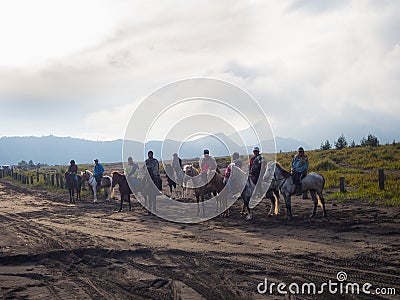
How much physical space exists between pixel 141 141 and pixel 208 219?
154 inches

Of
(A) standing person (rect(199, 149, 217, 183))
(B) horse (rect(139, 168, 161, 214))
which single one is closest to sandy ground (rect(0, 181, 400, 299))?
(A) standing person (rect(199, 149, 217, 183))

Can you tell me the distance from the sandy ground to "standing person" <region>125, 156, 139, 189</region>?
333cm

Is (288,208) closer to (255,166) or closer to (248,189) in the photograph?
(248,189)

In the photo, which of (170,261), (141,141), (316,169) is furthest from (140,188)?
(316,169)

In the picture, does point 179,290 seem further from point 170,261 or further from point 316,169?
point 316,169

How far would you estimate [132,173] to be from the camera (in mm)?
18469

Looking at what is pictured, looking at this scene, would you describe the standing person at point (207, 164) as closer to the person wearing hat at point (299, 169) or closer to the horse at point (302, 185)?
the horse at point (302, 185)

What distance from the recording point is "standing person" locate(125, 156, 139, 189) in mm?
18344

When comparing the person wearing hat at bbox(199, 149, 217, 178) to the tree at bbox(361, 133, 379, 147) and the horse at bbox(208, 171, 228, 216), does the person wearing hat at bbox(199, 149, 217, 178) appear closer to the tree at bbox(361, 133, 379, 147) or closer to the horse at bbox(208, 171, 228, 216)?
the horse at bbox(208, 171, 228, 216)

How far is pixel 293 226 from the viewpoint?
12.8 metres

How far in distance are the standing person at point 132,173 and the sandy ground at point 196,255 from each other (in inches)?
131

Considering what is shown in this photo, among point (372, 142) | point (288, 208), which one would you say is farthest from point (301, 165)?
point (372, 142)

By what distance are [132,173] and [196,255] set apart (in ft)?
31.7

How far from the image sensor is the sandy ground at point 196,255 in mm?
7172
